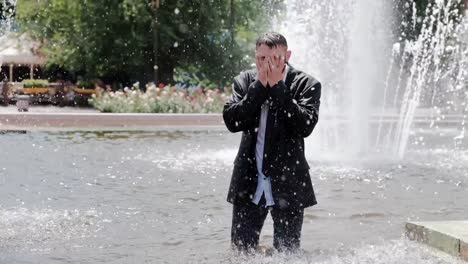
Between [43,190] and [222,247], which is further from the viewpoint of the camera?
[43,190]

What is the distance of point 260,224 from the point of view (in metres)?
5.55

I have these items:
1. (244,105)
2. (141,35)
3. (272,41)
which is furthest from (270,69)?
(141,35)

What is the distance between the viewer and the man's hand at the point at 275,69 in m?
5.10

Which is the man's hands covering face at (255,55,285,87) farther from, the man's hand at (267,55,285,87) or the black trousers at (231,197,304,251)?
the black trousers at (231,197,304,251)

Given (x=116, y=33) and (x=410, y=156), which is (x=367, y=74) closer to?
(x=410, y=156)

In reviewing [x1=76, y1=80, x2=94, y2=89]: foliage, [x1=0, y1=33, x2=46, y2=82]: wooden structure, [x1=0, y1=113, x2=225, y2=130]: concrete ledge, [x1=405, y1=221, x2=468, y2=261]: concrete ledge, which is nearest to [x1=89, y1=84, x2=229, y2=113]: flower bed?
[x1=0, y1=113, x2=225, y2=130]: concrete ledge

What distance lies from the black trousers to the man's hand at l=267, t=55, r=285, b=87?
76 centimetres

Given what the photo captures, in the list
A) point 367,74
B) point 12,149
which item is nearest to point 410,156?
point 367,74

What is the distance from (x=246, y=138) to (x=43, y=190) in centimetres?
646

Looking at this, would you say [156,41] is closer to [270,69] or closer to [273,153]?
[273,153]

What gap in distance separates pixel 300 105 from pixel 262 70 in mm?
361

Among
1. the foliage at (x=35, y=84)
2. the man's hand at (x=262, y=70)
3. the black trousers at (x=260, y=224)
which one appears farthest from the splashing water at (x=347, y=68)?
the foliage at (x=35, y=84)

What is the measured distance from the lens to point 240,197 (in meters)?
5.46

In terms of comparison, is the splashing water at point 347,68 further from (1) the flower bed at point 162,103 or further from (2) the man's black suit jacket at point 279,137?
(2) the man's black suit jacket at point 279,137
